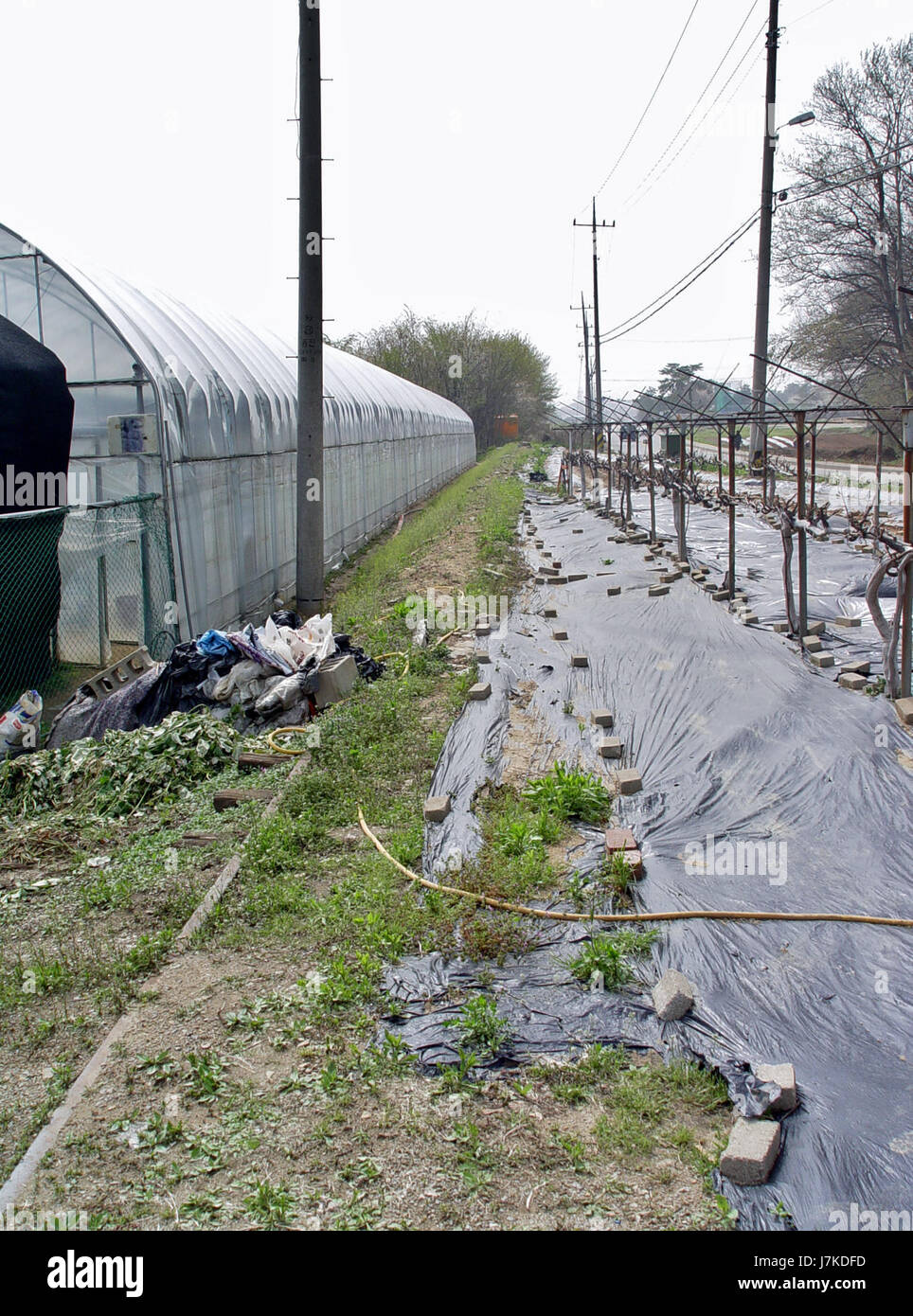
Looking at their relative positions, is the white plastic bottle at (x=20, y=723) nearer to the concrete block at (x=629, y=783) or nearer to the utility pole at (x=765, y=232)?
the concrete block at (x=629, y=783)

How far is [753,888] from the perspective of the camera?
4.46 meters

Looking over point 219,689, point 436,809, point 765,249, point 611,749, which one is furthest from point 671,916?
point 765,249

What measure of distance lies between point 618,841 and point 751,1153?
2060 mm

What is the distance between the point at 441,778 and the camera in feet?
20.2

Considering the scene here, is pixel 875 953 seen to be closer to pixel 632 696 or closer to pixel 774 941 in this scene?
pixel 774 941

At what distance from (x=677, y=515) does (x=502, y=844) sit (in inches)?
372

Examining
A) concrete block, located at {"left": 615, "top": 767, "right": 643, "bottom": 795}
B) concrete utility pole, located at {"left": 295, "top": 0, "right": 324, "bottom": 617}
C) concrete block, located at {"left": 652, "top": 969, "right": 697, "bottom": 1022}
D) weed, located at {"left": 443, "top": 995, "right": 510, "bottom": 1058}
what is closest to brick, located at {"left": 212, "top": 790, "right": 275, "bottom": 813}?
concrete block, located at {"left": 615, "top": 767, "right": 643, "bottom": 795}

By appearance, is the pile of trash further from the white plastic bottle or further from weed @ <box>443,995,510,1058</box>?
weed @ <box>443,995,510,1058</box>

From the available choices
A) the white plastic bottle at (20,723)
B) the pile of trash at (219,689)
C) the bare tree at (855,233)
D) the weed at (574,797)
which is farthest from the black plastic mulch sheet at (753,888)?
→ the bare tree at (855,233)

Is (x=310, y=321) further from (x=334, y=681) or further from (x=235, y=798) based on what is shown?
(x=235, y=798)

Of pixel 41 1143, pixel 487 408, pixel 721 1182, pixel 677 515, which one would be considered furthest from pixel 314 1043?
pixel 487 408

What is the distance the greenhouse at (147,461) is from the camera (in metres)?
8.52

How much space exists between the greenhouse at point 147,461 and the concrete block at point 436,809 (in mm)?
3843

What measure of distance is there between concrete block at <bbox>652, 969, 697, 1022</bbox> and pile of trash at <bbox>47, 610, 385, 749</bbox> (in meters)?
4.46
